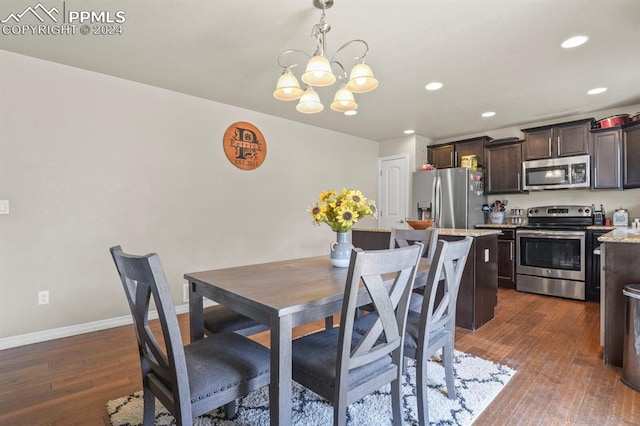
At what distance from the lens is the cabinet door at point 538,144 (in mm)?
4445

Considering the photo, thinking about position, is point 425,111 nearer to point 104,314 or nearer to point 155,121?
point 155,121

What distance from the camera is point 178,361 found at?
1.16 meters

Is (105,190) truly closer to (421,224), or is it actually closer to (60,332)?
(60,332)

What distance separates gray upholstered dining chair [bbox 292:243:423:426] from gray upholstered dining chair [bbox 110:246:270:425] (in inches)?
8.7

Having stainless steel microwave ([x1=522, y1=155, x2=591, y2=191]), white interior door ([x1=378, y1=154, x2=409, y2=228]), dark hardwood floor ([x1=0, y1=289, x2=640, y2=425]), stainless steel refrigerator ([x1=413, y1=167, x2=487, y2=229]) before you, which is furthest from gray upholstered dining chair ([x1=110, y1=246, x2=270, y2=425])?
stainless steel microwave ([x1=522, y1=155, x2=591, y2=191])

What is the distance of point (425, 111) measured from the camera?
13.6 ft

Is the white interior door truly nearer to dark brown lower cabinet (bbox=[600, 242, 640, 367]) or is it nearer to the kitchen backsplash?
the kitchen backsplash

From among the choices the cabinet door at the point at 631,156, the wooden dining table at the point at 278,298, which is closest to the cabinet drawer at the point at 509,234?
the cabinet door at the point at 631,156

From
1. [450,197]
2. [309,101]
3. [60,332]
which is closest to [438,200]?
[450,197]

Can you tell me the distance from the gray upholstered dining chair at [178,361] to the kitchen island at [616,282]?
8.04 feet

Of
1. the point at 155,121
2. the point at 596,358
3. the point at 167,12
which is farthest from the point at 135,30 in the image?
the point at 596,358

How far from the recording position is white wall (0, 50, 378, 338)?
8.73 feet

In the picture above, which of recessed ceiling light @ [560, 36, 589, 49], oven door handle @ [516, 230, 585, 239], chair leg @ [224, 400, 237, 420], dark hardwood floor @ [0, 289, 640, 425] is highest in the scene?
recessed ceiling light @ [560, 36, 589, 49]

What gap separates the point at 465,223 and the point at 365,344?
402 cm
